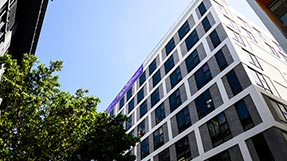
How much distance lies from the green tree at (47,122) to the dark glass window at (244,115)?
9.64 metres

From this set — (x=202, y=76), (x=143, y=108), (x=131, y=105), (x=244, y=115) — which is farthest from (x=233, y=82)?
(x=131, y=105)

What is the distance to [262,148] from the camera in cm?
1551

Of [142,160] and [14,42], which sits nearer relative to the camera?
[14,42]

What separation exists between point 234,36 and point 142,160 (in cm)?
1802

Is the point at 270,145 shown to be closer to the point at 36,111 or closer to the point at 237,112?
the point at 237,112

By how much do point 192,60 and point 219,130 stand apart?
32.2 ft

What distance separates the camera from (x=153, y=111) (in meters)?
30.0

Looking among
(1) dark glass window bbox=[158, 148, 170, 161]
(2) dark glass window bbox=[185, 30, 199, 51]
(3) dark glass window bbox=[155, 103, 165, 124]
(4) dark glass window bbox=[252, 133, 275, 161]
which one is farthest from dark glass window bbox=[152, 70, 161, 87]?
(4) dark glass window bbox=[252, 133, 275, 161]

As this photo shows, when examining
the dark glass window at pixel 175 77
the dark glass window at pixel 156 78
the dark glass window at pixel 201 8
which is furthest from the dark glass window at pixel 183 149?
the dark glass window at pixel 201 8

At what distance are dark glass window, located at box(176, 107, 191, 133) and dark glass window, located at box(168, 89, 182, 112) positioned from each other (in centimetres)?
122

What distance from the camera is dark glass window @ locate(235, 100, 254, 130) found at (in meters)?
17.1

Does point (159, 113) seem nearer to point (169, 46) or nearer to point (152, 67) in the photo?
point (152, 67)

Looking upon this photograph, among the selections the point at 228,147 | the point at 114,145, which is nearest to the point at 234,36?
the point at 228,147

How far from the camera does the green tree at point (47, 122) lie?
34.7 feet
